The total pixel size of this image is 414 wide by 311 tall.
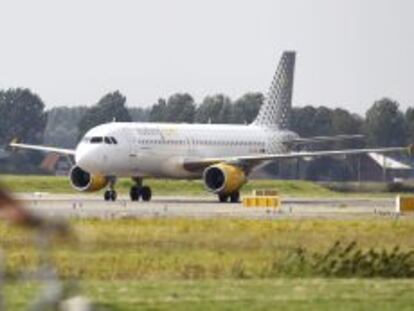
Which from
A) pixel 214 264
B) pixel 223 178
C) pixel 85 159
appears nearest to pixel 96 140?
pixel 85 159

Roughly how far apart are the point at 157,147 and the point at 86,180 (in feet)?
13.5

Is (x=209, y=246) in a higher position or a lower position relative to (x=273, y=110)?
lower

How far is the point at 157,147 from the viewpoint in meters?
76.7

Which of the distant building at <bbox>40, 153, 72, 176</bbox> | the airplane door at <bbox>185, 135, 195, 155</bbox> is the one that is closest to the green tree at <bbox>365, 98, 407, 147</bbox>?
the distant building at <bbox>40, 153, 72, 176</bbox>

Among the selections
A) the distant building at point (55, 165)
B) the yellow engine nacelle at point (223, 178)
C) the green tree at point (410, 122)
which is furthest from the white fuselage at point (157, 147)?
the green tree at point (410, 122)

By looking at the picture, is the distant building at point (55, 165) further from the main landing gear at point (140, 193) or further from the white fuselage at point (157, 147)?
the main landing gear at point (140, 193)

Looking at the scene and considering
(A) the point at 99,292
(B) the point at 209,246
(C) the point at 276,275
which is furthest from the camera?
(B) the point at 209,246

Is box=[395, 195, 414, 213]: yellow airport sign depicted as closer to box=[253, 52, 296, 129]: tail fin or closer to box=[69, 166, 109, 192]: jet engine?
box=[69, 166, 109, 192]: jet engine

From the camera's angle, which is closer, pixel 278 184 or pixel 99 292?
pixel 99 292

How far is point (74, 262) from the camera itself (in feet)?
104

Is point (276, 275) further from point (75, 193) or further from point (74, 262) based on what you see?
point (75, 193)

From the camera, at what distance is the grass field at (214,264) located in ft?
66.0

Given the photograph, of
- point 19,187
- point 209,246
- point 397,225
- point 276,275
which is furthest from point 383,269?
point 19,187

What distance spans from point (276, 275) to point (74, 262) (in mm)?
5478
